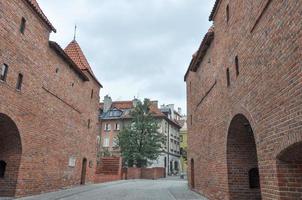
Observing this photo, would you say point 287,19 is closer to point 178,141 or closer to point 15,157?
point 15,157

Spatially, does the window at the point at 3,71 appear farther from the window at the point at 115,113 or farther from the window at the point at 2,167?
the window at the point at 115,113

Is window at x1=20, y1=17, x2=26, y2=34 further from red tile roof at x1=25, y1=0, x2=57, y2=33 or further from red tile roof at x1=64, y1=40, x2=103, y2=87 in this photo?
red tile roof at x1=64, y1=40, x2=103, y2=87

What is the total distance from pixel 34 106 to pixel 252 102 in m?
10.4

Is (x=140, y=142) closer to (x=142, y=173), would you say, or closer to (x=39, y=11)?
(x=142, y=173)

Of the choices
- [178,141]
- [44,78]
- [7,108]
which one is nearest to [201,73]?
[44,78]

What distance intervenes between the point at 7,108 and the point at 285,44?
33.4 feet

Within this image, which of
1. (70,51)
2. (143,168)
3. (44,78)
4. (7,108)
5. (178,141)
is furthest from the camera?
(178,141)

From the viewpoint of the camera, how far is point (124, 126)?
45719mm

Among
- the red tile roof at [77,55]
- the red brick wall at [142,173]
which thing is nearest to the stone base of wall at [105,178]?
the red brick wall at [142,173]

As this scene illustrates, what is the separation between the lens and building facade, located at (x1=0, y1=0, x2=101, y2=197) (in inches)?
464

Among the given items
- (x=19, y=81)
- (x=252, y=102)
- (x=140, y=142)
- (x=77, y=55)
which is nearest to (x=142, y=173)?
(x=140, y=142)

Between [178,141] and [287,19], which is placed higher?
[178,141]

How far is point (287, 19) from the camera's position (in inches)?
219

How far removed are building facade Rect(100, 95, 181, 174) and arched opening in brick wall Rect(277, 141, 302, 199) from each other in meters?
39.3
